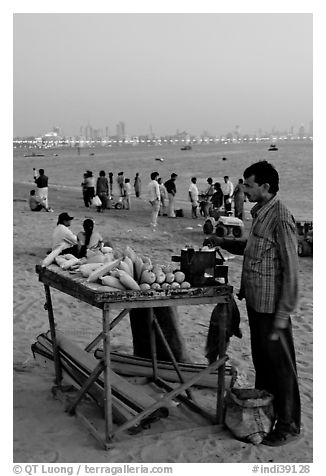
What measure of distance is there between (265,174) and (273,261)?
67 centimetres

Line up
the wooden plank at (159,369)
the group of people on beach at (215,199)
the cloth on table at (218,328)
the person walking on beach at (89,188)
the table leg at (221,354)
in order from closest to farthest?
the table leg at (221,354), the cloth on table at (218,328), the wooden plank at (159,369), the group of people on beach at (215,199), the person walking on beach at (89,188)

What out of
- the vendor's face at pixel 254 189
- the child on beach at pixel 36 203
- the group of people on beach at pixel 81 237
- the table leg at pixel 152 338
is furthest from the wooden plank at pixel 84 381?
the child on beach at pixel 36 203

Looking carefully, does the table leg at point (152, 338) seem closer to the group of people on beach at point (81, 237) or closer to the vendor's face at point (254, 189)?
the vendor's face at point (254, 189)

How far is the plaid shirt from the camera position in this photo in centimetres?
453

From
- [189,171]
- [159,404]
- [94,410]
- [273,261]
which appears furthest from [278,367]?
[189,171]

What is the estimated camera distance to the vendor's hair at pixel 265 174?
4.71 meters

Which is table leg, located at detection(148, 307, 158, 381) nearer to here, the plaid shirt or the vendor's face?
the plaid shirt

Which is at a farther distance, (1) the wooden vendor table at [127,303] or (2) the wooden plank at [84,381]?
(2) the wooden plank at [84,381]

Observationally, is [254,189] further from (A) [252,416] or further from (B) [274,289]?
(A) [252,416]

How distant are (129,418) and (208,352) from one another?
898 millimetres

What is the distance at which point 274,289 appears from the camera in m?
4.64

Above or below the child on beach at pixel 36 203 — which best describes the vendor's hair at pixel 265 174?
above

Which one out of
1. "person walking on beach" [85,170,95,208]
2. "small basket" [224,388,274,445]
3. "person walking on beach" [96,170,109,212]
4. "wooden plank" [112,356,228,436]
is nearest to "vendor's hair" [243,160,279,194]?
"wooden plank" [112,356,228,436]
